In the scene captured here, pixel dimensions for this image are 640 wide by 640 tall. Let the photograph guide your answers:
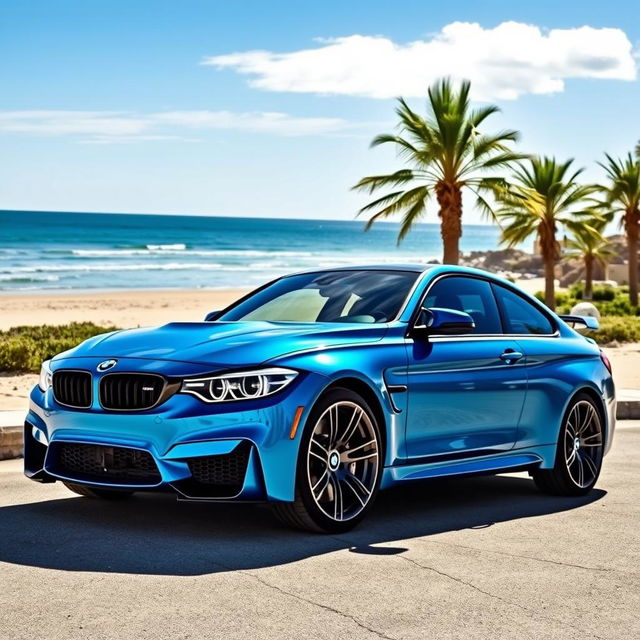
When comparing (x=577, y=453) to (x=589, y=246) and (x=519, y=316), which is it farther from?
(x=589, y=246)

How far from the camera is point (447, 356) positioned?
7.93m

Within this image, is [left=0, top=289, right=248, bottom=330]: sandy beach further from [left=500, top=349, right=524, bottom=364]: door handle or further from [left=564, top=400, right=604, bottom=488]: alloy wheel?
[left=500, top=349, right=524, bottom=364]: door handle

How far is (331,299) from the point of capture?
8.28 m

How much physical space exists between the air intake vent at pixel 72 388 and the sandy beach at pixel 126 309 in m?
14.6

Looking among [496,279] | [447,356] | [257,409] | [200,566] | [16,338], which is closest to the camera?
[200,566]

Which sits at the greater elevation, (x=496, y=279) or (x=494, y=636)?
(x=496, y=279)

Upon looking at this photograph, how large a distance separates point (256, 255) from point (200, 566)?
99063mm

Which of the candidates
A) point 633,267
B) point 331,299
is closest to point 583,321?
point 331,299

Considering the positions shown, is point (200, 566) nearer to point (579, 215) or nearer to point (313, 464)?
point (313, 464)

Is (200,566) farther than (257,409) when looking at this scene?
No

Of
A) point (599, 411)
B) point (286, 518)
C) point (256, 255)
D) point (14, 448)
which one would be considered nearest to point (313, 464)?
point (286, 518)

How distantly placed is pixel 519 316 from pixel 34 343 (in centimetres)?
1083

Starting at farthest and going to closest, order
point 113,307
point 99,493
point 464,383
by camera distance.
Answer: point 113,307 < point 99,493 < point 464,383

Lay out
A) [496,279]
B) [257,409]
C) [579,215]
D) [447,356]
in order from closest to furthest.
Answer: [257,409], [447,356], [496,279], [579,215]
